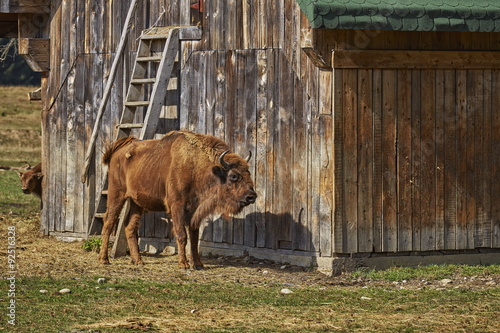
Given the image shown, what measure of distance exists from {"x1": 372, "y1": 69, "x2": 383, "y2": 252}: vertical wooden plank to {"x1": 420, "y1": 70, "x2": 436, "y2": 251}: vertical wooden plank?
0.60m

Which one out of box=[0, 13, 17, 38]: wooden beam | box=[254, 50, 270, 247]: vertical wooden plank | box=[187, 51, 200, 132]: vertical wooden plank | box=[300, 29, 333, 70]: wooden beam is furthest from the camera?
box=[0, 13, 17, 38]: wooden beam

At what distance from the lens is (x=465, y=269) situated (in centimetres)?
1234

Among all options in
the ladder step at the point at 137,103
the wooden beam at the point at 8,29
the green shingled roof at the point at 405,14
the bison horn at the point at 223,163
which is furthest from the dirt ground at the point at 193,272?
the wooden beam at the point at 8,29

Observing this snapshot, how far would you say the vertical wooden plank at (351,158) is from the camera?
12.0m

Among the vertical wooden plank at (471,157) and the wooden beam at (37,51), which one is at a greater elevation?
the wooden beam at (37,51)

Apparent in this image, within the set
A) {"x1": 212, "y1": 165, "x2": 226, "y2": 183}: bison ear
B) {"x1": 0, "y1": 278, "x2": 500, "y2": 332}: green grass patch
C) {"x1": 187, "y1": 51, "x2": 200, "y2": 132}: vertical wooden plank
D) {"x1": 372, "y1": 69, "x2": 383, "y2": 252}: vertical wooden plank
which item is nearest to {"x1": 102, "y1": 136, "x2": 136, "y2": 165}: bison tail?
{"x1": 187, "y1": 51, "x2": 200, "y2": 132}: vertical wooden plank

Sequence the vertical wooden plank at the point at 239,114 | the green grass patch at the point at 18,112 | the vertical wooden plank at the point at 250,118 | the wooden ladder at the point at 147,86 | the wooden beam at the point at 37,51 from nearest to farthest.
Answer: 1. the vertical wooden plank at the point at 250,118
2. the vertical wooden plank at the point at 239,114
3. the wooden ladder at the point at 147,86
4. the wooden beam at the point at 37,51
5. the green grass patch at the point at 18,112

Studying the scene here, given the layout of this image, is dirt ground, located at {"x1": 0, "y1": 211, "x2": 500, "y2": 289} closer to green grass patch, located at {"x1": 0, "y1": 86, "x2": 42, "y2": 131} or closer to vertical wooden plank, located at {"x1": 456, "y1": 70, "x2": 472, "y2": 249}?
vertical wooden plank, located at {"x1": 456, "y1": 70, "x2": 472, "y2": 249}

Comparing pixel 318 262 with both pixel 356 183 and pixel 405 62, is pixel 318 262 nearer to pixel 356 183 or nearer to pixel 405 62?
pixel 356 183

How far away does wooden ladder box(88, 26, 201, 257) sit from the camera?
13.7 meters

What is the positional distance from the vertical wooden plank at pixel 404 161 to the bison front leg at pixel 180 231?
273 centimetres

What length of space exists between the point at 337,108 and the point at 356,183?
95cm

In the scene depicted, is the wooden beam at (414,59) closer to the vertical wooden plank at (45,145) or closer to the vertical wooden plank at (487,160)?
the vertical wooden plank at (487,160)

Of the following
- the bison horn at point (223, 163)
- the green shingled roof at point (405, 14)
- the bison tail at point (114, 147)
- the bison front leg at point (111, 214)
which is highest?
the green shingled roof at point (405, 14)
